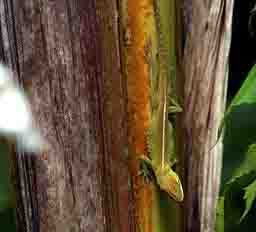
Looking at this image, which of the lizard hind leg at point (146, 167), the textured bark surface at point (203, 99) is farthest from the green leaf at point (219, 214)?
the lizard hind leg at point (146, 167)

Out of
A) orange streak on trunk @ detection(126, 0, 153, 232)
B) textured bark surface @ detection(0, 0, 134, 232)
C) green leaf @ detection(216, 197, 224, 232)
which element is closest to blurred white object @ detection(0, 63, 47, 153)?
textured bark surface @ detection(0, 0, 134, 232)

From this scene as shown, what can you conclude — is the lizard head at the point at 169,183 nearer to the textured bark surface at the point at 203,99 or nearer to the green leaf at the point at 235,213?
the textured bark surface at the point at 203,99

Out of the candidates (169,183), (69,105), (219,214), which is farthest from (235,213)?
(69,105)

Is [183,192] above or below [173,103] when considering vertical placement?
below

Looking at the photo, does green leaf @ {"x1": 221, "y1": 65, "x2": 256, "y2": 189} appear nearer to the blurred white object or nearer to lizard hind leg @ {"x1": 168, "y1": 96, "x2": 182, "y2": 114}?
lizard hind leg @ {"x1": 168, "y1": 96, "x2": 182, "y2": 114}

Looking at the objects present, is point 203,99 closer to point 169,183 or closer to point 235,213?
point 169,183

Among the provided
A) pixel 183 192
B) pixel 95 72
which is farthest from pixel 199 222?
pixel 95 72

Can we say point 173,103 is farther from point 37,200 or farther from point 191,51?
point 37,200
